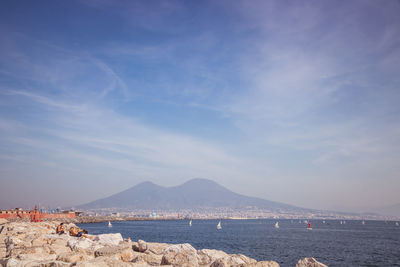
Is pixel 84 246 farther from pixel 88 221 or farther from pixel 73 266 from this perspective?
pixel 88 221

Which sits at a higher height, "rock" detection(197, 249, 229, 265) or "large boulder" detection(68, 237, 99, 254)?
"rock" detection(197, 249, 229, 265)

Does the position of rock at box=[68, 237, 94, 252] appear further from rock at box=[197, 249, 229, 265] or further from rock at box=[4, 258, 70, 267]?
rock at box=[4, 258, 70, 267]

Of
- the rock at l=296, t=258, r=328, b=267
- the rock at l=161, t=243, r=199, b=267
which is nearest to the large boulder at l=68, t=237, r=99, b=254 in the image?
the rock at l=161, t=243, r=199, b=267

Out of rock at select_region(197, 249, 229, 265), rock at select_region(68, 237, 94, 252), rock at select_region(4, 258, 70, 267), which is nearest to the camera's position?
rock at select_region(4, 258, 70, 267)

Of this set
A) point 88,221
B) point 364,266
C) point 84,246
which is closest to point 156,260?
point 84,246

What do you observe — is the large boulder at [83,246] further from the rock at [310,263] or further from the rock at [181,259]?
the rock at [310,263]

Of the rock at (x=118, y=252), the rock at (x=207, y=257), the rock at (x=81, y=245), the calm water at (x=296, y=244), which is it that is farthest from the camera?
the calm water at (x=296, y=244)

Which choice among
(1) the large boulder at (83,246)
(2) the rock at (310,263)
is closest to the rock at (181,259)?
(2) the rock at (310,263)

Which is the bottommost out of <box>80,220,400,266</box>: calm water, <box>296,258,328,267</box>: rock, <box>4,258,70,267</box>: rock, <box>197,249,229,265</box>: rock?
<box>80,220,400,266</box>: calm water

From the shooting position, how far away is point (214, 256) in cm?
1201

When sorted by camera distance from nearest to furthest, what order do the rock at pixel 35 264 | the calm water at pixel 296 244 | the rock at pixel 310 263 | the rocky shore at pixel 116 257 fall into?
the rock at pixel 35 264
the rocky shore at pixel 116 257
the rock at pixel 310 263
the calm water at pixel 296 244

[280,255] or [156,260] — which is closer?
[156,260]

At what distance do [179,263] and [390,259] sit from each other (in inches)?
995

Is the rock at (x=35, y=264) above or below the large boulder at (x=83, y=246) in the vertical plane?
above
